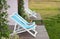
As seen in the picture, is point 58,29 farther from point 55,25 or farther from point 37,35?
point 37,35

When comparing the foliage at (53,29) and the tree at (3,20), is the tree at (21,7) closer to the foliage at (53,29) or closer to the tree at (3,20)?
the foliage at (53,29)

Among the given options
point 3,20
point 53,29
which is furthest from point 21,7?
point 3,20

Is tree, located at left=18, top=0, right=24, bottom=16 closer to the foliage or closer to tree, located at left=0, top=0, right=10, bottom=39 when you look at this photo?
the foliage

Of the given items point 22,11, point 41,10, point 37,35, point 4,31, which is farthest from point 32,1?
point 4,31

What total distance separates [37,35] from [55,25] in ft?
9.05

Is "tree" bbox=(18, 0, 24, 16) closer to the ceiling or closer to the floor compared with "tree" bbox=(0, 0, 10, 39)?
closer to the floor

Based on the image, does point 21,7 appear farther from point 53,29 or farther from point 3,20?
point 3,20

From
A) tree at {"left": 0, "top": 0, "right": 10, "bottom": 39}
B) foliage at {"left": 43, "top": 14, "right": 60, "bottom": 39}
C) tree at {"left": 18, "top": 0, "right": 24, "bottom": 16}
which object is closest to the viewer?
tree at {"left": 0, "top": 0, "right": 10, "bottom": 39}

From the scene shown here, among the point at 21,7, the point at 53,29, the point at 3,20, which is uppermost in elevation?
the point at 3,20

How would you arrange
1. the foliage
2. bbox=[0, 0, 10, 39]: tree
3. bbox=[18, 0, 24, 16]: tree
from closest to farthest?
bbox=[0, 0, 10, 39]: tree
the foliage
bbox=[18, 0, 24, 16]: tree

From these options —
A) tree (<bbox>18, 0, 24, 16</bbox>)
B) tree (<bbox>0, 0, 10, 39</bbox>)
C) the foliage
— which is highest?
tree (<bbox>0, 0, 10, 39</bbox>)

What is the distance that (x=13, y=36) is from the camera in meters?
7.95

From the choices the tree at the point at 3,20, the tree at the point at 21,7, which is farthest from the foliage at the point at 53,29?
the tree at the point at 3,20

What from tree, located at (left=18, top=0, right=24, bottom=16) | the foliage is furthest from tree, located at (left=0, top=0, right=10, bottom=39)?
tree, located at (left=18, top=0, right=24, bottom=16)
